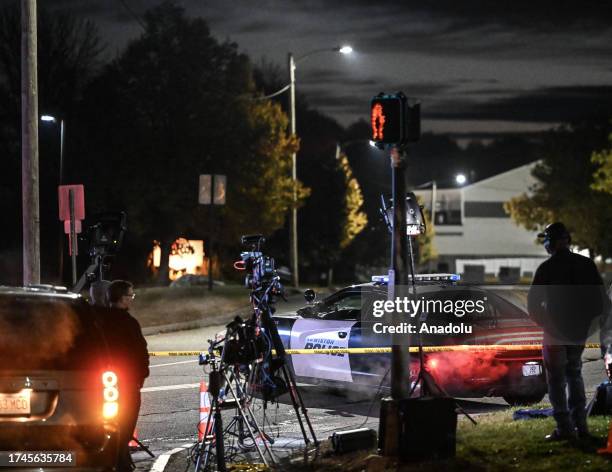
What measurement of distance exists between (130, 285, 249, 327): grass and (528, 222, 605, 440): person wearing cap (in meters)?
17.8

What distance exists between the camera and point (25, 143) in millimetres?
17516

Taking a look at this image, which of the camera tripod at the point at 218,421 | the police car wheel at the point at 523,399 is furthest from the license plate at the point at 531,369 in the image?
the camera tripod at the point at 218,421

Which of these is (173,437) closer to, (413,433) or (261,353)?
(261,353)

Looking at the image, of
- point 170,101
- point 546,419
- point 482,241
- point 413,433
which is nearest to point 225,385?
point 413,433

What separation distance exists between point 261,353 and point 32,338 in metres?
2.63

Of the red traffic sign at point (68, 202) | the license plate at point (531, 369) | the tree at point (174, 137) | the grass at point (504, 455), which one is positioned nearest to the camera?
the grass at point (504, 455)

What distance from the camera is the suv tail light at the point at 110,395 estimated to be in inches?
289

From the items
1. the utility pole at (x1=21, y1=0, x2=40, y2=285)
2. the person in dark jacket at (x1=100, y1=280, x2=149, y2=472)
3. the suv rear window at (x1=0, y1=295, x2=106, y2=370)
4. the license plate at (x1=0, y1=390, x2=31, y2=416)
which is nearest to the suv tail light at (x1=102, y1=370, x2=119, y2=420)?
the suv rear window at (x1=0, y1=295, x2=106, y2=370)

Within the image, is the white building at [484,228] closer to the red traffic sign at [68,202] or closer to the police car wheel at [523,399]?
the red traffic sign at [68,202]

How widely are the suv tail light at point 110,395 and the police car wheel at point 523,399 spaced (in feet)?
21.5

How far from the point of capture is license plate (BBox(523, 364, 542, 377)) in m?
12.5

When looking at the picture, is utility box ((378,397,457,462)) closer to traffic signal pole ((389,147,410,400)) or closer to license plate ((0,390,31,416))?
traffic signal pole ((389,147,410,400))

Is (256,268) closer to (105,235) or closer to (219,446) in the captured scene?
(219,446)

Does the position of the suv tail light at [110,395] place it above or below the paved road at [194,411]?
above
